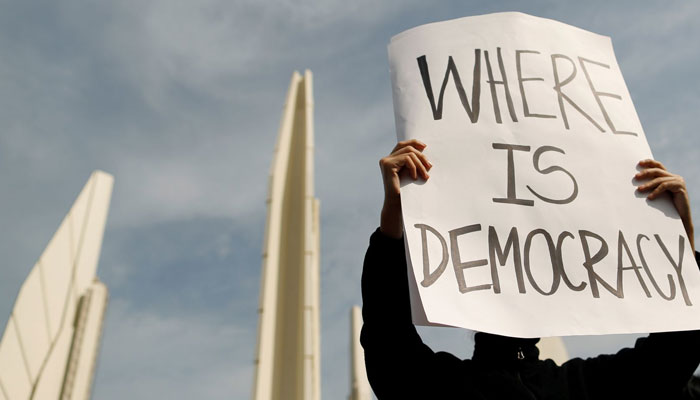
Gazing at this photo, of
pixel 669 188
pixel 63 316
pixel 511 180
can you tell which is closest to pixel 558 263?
pixel 511 180

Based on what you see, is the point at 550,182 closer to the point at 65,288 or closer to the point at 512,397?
the point at 512,397

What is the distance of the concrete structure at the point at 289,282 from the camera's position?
6.04m

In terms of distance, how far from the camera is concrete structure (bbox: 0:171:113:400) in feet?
14.3

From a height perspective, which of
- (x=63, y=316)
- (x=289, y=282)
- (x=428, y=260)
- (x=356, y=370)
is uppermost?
(x=356, y=370)

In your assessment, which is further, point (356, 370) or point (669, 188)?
point (356, 370)

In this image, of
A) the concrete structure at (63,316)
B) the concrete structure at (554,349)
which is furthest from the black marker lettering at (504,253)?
the concrete structure at (554,349)

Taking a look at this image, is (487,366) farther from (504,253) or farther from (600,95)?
(600,95)

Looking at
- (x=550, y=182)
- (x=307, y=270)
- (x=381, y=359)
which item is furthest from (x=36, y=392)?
(x=550, y=182)

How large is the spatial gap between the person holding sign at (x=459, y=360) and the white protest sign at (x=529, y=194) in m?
0.08

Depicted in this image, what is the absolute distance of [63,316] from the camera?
17.3 ft

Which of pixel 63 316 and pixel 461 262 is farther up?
pixel 63 316

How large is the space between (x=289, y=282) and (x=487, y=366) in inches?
218

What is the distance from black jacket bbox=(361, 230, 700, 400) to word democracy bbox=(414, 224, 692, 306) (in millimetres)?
133

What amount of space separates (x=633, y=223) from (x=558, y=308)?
1.03 feet
